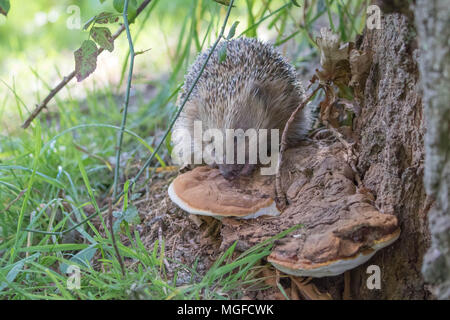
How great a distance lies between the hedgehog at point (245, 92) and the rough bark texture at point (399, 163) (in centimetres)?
84

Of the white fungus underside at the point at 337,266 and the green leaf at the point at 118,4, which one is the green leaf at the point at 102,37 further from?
the white fungus underside at the point at 337,266

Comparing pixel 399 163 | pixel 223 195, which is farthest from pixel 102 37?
pixel 399 163

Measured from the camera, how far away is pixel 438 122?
1.50 meters

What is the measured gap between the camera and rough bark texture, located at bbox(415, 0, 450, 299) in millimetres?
1440

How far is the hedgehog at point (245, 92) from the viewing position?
3135mm

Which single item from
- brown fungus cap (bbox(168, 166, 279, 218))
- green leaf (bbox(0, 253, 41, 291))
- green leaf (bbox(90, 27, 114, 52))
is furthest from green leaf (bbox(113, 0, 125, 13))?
green leaf (bbox(0, 253, 41, 291))

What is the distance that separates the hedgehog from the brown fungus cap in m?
0.47

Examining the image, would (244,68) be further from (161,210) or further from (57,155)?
(57,155)

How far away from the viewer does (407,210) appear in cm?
195

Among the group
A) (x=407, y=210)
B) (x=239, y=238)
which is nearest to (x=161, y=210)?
(x=239, y=238)

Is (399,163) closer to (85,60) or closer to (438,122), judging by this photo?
(438,122)

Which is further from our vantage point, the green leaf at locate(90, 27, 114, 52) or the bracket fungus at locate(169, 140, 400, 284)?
the green leaf at locate(90, 27, 114, 52)

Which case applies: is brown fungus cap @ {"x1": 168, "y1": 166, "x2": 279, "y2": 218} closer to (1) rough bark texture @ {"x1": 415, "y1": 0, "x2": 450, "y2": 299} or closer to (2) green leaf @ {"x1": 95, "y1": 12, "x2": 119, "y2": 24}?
(1) rough bark texture @ {"x1": 415, "y1": 0, "x2": 450, "y2": 299}
